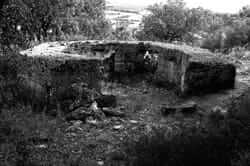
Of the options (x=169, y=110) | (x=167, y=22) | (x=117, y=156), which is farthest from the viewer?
(x=167, y=22)

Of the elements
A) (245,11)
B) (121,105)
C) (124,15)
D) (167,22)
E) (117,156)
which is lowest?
(121,105)

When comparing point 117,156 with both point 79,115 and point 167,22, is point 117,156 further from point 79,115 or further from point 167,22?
point 167,22

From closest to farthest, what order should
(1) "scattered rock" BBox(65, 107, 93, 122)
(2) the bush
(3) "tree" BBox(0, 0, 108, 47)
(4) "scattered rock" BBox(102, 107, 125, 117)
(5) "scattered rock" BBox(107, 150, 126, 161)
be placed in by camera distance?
(2) the bush → (5) "scattered rock" BBox(107, 150, 126, 161) → (1) "scattered rock" BBox(65, 107, 93, 122) → (4) "scattered rock" BBox(102, 107, 125, 117) → (3) "tree" BBox(0, 0, 108, 47)

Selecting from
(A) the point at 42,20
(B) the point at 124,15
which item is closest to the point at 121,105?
(A) the point at 42,20

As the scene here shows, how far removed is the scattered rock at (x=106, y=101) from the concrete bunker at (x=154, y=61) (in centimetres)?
66

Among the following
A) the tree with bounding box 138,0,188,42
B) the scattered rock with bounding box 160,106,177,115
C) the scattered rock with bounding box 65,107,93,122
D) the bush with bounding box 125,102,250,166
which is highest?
the tree with bounding box 138,0,188,42

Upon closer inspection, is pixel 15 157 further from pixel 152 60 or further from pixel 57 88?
pixel 152 60

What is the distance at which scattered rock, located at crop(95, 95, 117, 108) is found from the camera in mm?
5758

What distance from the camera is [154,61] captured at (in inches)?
336

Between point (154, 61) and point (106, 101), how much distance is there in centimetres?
309

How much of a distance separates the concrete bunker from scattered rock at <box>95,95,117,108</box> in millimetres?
663

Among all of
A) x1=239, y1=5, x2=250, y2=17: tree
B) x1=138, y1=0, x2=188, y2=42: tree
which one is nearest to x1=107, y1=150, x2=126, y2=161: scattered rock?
x1=138, y1=0, x2=188, y2=42: tree

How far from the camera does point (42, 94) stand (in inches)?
213

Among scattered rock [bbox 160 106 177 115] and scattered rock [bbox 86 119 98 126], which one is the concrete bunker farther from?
scattered rock [bbox 86 119 98 126]
